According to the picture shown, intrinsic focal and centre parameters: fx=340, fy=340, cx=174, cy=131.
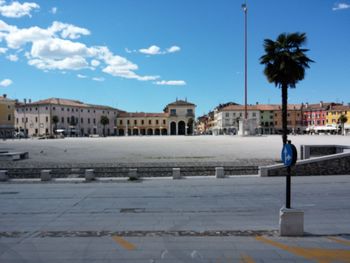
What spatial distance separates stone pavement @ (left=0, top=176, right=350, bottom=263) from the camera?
18.1 feet

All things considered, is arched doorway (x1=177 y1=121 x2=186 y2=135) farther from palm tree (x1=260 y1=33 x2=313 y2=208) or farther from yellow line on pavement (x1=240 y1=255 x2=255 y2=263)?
yellow line on pavement (x1=240 y1=255 x2=255 y2=263)

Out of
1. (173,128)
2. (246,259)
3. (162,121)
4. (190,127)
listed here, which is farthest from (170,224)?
(162,121)

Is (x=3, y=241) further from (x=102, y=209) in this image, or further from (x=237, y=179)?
(x=237, y=179)

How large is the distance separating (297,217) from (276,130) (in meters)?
130

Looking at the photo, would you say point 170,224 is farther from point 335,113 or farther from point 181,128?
point 335,113

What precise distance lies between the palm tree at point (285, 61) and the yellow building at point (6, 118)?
8668cm

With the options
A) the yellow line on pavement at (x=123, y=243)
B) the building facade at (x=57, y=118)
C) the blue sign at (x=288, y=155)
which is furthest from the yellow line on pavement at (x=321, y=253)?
the building facade at (x=57, y=118)

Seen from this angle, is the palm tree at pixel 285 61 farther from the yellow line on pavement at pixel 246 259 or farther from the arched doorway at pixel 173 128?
the arched doorway at pixel 173 128

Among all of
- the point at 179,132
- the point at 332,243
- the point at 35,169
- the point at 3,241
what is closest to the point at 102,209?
the point at 3,241

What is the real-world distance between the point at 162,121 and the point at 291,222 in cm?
12675

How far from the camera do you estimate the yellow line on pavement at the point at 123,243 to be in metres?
5.86

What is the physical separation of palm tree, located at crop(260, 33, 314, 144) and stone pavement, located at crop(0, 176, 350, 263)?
44.0 feet

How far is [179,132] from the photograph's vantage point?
127 m

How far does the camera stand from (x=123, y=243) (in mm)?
6098
